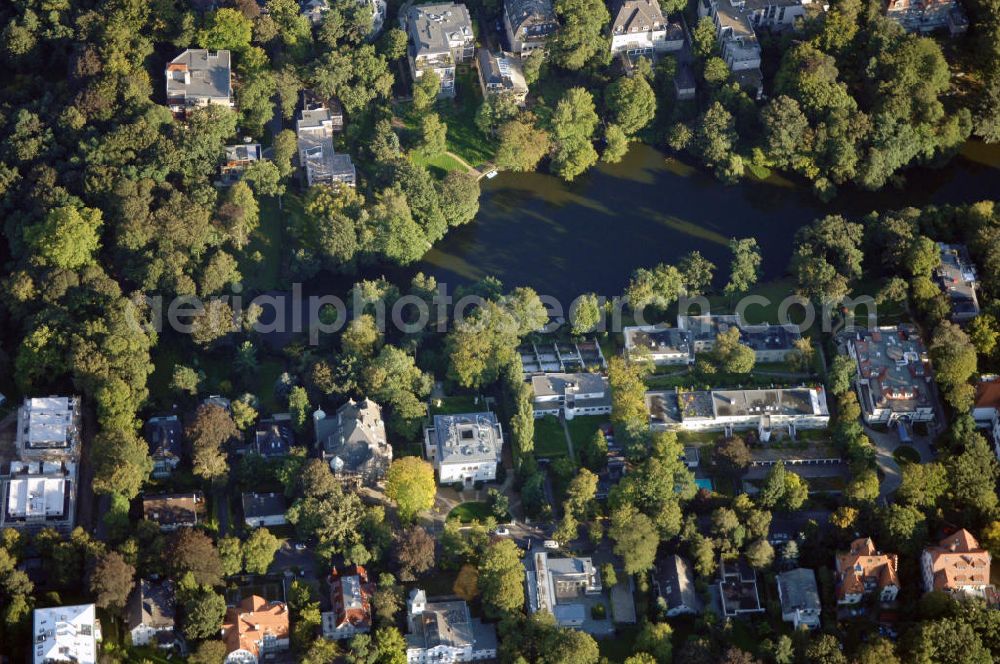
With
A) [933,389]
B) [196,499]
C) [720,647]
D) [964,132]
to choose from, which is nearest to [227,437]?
[196,499]

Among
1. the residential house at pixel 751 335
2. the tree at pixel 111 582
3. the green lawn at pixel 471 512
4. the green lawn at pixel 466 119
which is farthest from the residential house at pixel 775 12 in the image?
the tree at pixel 111 582

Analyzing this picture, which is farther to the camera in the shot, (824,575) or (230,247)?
(230,247)

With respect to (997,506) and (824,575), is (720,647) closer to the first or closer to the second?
(824,575)

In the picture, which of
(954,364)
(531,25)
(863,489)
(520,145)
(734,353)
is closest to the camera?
(863,489)

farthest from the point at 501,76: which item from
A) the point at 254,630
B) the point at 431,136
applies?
the point at 254,630

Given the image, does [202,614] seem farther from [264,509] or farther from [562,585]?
[562,585]

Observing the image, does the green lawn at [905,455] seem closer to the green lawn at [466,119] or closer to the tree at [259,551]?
the green lawn at [466,119]
